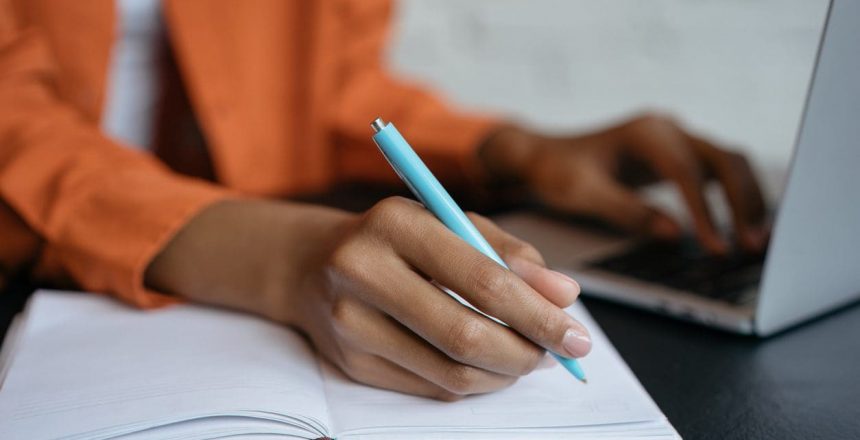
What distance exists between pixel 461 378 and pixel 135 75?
0.65 metres

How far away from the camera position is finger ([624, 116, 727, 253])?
0.67m

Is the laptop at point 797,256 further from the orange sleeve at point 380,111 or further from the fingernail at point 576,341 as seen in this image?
the orange sleeve at point 380,111

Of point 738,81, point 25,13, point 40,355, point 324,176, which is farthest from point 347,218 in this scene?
point 738,81

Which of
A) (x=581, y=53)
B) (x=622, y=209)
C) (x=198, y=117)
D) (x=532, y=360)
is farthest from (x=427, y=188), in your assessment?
(x=581, y=53)

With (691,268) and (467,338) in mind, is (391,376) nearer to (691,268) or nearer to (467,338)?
(467,338)

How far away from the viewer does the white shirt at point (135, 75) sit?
835 mm

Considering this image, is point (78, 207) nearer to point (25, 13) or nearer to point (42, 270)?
point (42, 270)

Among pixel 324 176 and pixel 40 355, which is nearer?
pixel 40 355

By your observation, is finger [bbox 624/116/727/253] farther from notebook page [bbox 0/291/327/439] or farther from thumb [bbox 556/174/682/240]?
notebook page [bbox 0/291/327/439]

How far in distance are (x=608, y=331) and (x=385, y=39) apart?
0.69 meters

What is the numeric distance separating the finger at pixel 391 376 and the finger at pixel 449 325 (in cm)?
3

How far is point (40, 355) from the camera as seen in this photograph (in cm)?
44

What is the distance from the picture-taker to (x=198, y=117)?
34.9 inches

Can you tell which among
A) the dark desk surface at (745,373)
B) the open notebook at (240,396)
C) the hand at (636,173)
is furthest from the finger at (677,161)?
the open notebook at (240,396)
